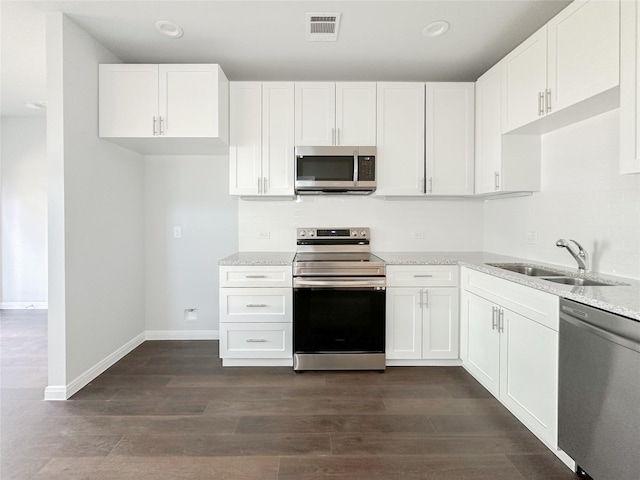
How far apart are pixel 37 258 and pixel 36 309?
66cm

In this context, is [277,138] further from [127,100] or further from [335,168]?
[127,100]

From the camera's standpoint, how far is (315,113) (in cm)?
309

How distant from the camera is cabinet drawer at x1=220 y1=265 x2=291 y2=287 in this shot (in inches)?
113

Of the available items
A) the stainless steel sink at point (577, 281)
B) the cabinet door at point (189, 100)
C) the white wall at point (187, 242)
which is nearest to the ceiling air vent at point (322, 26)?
the cabinet door at point (189, 100)

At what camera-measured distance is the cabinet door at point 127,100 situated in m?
2.77

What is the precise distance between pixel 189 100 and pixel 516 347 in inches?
112

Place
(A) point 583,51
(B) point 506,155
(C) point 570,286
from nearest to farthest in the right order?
(C) point 570,286 → (A) point 583,51 → (B) point 506,155

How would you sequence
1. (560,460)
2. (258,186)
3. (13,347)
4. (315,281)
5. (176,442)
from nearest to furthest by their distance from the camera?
(560,460) < (176,442) < (315,281) < (258,186) < (13,347)

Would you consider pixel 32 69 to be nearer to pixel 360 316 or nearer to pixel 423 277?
pixel 360 316

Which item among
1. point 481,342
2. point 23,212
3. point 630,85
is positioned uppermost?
point 630,85

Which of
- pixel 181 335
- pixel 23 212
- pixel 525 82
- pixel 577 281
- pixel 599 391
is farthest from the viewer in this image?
pixel 23 212

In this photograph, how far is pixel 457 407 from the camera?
2.29 metres

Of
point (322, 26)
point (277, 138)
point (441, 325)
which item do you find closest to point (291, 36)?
point (322, 26)

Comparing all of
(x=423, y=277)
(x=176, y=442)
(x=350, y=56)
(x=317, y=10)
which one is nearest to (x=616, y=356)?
(x=423, y=277)
